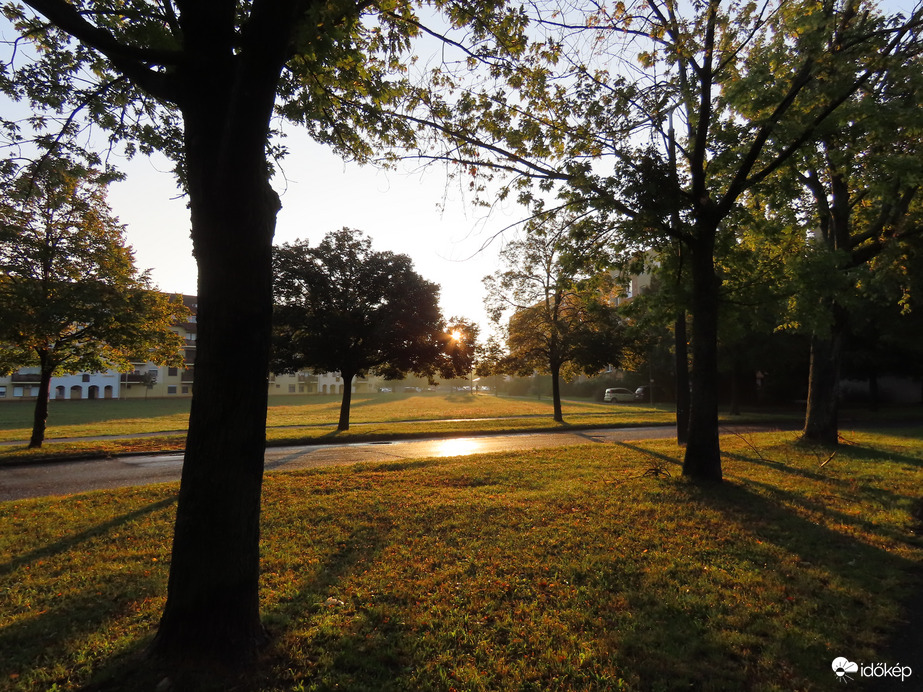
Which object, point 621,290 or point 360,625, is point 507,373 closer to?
point 621,290

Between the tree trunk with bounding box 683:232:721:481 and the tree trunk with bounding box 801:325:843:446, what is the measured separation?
6991mm

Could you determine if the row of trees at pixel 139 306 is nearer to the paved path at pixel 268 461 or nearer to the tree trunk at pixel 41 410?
the tree trunk at pixel 41 410

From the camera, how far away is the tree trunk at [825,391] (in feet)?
43.7

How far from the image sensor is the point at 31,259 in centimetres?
1377

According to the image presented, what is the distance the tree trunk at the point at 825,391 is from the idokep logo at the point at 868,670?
484 inches

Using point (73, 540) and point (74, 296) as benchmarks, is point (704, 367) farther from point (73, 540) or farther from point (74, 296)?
point (74, 296)

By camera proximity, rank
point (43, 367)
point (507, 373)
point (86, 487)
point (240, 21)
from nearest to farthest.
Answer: point (240, 21) < point (86, 487) < point (43, 367) < point (507, 373)

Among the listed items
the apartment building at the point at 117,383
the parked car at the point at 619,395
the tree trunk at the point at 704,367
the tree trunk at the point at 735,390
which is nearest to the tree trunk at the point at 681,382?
the tree trunk at the point at 704,367

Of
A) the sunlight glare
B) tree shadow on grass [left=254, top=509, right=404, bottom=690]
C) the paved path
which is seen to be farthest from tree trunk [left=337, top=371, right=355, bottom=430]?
tree shadow on grass [left=254, top=509, right=404, bottom=690]

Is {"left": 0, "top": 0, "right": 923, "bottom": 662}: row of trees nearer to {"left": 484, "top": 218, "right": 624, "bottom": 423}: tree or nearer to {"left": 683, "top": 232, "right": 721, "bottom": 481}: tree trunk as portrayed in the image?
{"left": 683, "top": 232, "right": 721, "bottom": 481}: tree trunk

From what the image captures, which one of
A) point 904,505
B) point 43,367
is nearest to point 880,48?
point 904,505

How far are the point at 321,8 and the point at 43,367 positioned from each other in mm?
16810

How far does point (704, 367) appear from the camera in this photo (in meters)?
8.65

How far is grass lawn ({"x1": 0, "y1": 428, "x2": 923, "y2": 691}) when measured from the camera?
3.08 m
